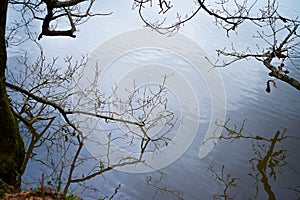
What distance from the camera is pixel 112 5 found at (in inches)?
420

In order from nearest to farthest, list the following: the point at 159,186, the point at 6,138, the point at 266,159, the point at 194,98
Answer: the point at 6,138, the point at 159,186, the point at 266,159, the point at 194,98

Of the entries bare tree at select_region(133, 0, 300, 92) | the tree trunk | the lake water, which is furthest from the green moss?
the lake water

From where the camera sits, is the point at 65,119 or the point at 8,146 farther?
the point at 65,119

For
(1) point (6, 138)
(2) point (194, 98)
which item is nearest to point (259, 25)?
(1) point (6, 138)

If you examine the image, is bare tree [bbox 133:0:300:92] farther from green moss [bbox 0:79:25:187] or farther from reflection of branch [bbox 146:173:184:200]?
reflection of branch [bbox 146:173:184:200]

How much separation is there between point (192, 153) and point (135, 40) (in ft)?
18.5

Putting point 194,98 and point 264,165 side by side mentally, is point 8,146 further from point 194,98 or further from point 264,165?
point 194,98

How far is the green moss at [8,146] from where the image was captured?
7.00 feet

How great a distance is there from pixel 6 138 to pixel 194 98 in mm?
5829

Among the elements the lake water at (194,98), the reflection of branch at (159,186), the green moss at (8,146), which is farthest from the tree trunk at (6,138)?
the reflection of branch at (159,186)

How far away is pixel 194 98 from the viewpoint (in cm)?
768

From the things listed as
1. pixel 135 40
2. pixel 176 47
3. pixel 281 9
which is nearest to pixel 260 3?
pixel 281 9

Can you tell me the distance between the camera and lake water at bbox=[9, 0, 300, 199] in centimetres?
551

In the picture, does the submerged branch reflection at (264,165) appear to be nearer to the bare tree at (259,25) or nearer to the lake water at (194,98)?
the lake water at (194,98)
